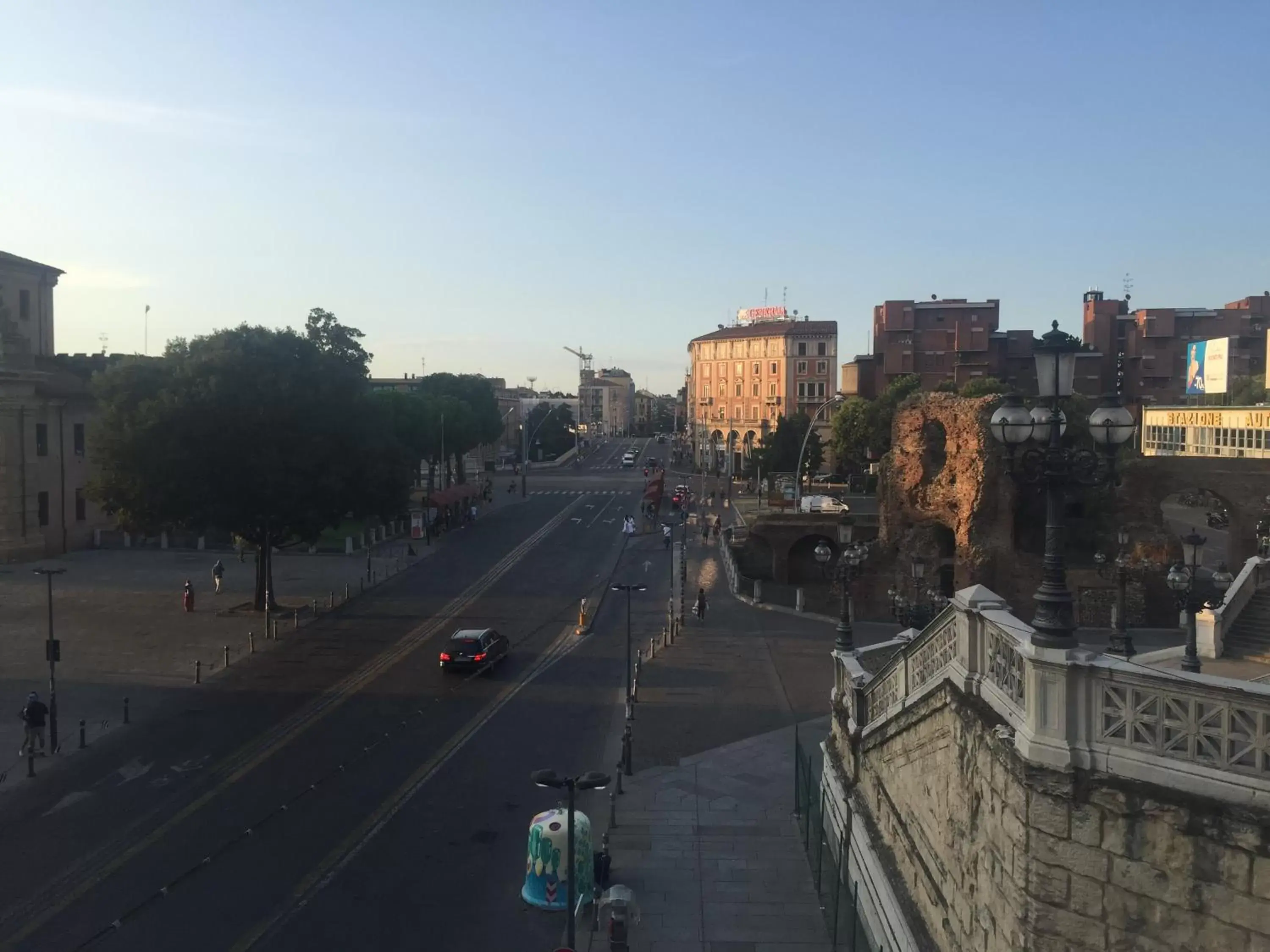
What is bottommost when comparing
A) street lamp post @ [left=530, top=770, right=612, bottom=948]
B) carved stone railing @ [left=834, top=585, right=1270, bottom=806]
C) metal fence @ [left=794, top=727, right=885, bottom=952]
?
metal fence @ [left=794, top=727, right=885, bottom=952]

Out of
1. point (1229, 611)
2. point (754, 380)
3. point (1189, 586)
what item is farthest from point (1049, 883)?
point (754, 380)

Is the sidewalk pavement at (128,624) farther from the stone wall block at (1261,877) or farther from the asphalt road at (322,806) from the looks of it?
the stone wall block at (1261,877)

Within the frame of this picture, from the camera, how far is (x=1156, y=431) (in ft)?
174

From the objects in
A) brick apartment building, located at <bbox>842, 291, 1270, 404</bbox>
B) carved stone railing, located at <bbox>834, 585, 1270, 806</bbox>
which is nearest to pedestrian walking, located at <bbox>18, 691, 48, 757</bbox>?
carved stone railing, located at <bbox>834, 585, 1270, 806</bbox>

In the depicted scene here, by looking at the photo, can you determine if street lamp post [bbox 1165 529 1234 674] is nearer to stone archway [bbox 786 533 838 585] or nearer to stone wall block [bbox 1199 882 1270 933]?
stone wall block [bbox 1199 882 1270 933]

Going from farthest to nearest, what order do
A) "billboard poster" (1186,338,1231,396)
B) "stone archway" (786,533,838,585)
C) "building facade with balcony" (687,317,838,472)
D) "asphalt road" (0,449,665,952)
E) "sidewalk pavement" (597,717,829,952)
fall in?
"building facade with balcony" (687,317,838,472), "billboard poster" (1186,338,1231,396), "stone archway" (786,533,838,585), "asphalt road" (0,449,665,952), "sidewalk pavement" (597,717,829,952)

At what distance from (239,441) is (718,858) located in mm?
23407

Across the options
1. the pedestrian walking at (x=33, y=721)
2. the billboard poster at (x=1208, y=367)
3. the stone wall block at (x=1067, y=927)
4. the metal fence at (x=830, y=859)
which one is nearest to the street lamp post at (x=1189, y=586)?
the metal fence at (x=830, y=859)

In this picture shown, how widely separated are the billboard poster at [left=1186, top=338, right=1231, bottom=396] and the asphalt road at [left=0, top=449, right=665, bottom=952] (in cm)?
4267

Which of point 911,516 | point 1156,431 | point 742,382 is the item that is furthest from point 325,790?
point 742,382

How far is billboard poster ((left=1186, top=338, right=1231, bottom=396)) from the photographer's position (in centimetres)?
5494

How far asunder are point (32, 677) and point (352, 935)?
1770 centimetres

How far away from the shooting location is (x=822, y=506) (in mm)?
49344

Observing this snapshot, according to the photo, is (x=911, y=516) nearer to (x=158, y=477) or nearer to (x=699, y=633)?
(x=699, y=633)
